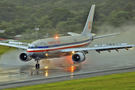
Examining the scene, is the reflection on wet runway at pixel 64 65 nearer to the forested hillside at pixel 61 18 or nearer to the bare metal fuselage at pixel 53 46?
the bare metal fuselage at pixel 53 46

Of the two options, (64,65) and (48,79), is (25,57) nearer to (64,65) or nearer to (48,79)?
→ (64,65)

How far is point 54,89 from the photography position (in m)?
20.4

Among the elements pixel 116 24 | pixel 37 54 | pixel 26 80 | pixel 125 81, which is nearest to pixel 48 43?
pixel 37 54

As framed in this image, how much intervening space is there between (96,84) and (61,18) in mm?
91115

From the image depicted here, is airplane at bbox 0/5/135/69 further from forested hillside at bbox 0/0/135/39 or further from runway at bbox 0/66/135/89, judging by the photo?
forested hillside at bbox 0/0/135/39

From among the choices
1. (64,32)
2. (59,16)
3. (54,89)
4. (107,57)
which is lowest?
(54,89)

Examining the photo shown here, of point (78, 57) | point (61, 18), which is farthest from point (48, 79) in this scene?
point (61, 18)

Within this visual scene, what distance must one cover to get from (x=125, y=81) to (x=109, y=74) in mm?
4152

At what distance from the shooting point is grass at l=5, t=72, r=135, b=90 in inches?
818

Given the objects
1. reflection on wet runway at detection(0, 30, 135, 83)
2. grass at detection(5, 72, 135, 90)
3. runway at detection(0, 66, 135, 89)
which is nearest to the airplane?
reflection on wet runway at detection(0, 30, 135, 83)

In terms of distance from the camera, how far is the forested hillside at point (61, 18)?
8869cm

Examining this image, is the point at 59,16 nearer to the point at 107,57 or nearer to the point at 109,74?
the point at 107,57

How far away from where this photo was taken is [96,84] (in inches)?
873

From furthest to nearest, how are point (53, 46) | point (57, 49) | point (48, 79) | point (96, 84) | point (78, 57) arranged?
point (57, 49) → point (53, 46) → point (78, 57) → point (48, 79) → point (96, 84)
